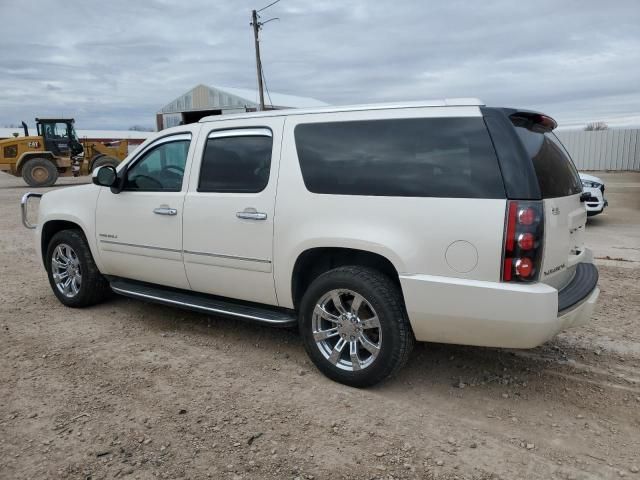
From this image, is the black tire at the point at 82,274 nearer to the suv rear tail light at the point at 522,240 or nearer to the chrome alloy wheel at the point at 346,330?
the chrome alloy wheel at the point at 346,330

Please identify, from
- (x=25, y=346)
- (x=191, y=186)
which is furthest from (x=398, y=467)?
(x=25, y=346)

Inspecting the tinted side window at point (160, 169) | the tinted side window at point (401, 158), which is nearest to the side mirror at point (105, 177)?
the tinted side window at point (160, 169)

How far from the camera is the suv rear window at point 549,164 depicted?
10.7 ft

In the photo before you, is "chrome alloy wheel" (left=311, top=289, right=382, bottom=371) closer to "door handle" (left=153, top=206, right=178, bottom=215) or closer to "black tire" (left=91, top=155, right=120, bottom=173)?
"door handle" (left=153, top=206, right=178, bottom=215)

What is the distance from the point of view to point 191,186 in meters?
4.50

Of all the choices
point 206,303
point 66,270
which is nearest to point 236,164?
point 206,303

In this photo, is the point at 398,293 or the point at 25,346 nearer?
the point at 398,293

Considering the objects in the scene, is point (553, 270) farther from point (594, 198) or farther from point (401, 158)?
point (594, 198)

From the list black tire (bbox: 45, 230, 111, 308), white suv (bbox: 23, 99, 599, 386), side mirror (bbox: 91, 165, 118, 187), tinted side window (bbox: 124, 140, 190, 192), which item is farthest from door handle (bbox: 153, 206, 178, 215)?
black tire (bbox: 45, 230, 111, 308)

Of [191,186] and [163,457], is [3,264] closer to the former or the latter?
[191,186]

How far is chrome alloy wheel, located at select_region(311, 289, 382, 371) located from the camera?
3658 mm

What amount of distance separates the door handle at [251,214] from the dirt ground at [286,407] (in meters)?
1.14

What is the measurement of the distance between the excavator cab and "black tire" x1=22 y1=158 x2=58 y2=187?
3.29 feet

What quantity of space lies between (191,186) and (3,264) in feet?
16.2
